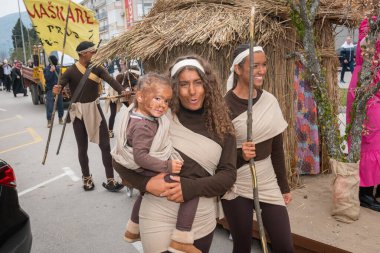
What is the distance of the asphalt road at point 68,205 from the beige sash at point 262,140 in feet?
4.48

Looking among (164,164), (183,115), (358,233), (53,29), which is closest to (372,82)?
(358,233)

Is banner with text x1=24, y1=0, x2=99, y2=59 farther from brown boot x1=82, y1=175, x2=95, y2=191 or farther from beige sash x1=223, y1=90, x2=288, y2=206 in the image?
beige sash x1=223, y1=90, x2=288, y2=206

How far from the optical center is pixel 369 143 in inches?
150

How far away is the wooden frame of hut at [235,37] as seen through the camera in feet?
13.0

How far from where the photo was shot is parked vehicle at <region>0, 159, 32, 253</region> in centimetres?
244

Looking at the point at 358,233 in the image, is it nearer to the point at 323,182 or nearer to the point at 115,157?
the point at 323,182

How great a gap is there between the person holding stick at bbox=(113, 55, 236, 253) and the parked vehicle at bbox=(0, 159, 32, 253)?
99 centimetres

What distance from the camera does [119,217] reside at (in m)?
4.57

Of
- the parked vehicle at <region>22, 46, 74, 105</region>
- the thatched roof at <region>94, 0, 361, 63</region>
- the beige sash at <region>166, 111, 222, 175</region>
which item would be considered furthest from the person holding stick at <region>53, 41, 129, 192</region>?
the parked vehicle at <region>22, 46, 74, 105</region>

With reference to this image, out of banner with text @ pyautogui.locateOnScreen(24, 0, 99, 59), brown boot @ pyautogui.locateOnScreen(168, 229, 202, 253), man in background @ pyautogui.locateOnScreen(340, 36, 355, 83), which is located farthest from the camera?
man in background @ pyautogui.locateOnScreen(340, 36, 355, 83)

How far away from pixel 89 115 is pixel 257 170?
10.5ft

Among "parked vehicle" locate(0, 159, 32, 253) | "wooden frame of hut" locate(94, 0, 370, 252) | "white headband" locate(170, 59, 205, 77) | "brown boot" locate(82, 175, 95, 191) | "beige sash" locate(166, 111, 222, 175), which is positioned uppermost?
"wooden frame of hut" locate(94, 0, 370, 252)

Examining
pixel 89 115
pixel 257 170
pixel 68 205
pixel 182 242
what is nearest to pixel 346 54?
pixel 89 115

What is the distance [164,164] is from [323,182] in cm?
343
